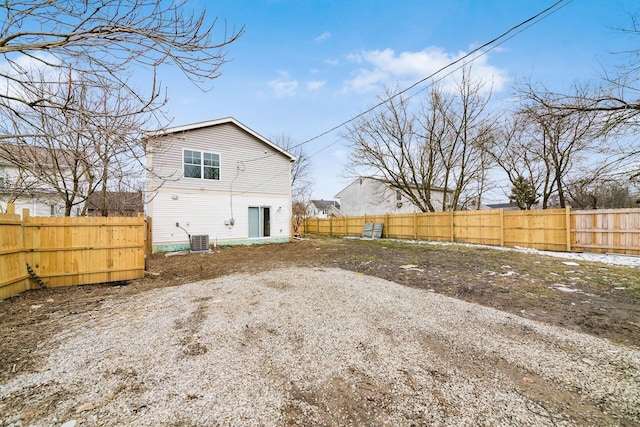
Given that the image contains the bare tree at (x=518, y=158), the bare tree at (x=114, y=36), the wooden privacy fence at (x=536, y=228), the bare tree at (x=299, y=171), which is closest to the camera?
the bare tree at (x=114, y=36)

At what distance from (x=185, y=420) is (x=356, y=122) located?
1836cm

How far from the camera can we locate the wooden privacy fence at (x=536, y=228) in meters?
8.30

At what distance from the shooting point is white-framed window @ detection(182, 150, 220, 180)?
11.2 metres

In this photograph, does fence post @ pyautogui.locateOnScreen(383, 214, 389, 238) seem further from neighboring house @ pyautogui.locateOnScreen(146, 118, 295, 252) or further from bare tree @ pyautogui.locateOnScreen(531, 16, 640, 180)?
bare tree @ pyautogui.locateOnScreen(531, 16, 640, 180)

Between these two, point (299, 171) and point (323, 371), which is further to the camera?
point (299, 171)

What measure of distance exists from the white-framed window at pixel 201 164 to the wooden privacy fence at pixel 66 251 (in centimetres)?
629

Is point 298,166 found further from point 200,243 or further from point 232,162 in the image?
point 200,243

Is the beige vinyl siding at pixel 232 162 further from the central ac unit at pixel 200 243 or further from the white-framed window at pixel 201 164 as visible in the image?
the central ac unit at pixel 200 243

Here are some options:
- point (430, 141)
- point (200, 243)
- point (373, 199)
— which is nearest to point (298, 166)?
point (373, 199)

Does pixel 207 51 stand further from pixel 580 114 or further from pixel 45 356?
pixel 580 114

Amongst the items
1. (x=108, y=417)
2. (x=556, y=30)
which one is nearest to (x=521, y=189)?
(x=556, y=30)

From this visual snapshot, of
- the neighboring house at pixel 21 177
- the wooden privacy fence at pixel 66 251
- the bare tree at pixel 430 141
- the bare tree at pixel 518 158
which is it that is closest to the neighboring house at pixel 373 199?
the bare tree at pixel 430 141

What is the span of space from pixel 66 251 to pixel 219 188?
7251 mm

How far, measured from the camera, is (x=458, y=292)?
4621 millimetres
